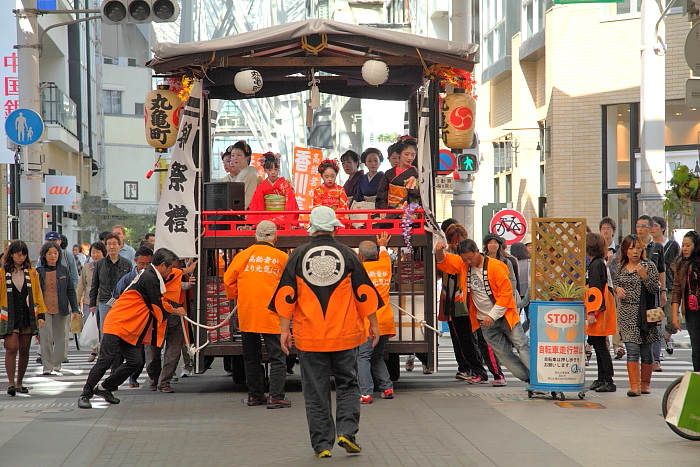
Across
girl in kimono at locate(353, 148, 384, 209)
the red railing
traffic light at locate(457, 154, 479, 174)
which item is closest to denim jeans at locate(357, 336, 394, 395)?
the red railing

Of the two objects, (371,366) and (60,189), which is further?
(60,189)

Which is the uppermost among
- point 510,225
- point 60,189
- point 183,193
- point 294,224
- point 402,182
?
point 60,189

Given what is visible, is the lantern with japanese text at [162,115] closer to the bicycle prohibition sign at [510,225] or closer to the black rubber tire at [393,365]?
the black rubber tire at [393,365]

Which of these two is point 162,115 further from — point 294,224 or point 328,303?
point 328,303

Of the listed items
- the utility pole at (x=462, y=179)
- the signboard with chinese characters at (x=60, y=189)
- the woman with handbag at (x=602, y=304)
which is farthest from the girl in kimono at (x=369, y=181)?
the signboard with chinese characters at (x=60, y=189)

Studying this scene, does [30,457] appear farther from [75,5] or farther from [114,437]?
[75,5]

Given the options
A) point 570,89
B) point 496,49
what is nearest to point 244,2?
A: point 496,49

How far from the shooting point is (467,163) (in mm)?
18406

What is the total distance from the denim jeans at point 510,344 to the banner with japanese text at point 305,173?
10434mm

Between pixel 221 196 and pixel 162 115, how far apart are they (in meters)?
1.26

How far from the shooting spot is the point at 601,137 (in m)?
25.5

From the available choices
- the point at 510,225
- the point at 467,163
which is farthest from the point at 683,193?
the point at 510,225

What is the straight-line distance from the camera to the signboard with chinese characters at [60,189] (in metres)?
27.8

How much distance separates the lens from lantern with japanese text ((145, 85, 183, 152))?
1298 cm
